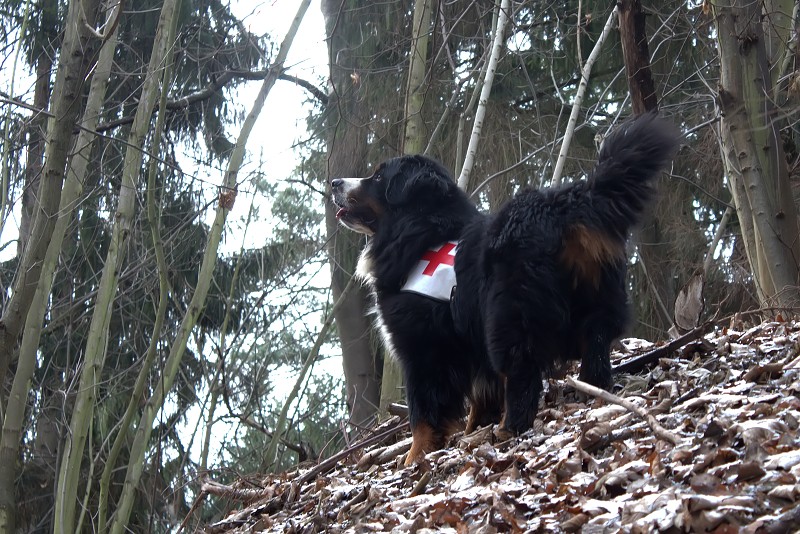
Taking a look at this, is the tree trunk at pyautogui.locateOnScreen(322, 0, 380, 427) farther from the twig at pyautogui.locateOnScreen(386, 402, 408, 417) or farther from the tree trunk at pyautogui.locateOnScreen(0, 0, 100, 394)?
the tree trunk at pyautogui.locateOnScreen(0, 0, 100, 394)

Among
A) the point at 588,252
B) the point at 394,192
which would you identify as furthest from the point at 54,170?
the point at 588,252

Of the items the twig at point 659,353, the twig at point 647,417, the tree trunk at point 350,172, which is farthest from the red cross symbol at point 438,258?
the tree trunk at point 350,172

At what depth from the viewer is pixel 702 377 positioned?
4.46 m

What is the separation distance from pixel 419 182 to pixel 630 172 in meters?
1.70

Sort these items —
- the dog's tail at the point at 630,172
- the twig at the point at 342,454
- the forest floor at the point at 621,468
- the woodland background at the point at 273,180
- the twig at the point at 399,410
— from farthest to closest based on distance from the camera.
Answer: the woodland background at the point at 273,180, the twig at the point at 399,410, the twig at the point at 342,454, the dog's tail at the point at 630,172, the forest floor at the point at 621,468

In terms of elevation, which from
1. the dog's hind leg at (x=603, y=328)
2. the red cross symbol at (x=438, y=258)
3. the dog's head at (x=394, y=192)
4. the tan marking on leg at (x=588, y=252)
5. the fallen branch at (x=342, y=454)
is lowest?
the fallen branch at (x=342, y=454)

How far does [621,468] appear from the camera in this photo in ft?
10.8

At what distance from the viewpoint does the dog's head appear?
5.70 m

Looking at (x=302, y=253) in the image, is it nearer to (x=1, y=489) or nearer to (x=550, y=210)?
(x=1, y=489)

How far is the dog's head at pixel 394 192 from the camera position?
5703mm

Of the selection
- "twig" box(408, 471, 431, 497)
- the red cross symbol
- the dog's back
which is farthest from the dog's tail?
"twig" box(408, 471, 431, 497)

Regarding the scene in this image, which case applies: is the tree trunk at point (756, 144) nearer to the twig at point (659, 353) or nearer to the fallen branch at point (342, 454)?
the twig at point (659, 353)

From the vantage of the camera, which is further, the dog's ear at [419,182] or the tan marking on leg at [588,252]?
the dog's ear at [419,182]

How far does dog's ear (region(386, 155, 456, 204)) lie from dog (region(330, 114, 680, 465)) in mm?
283
